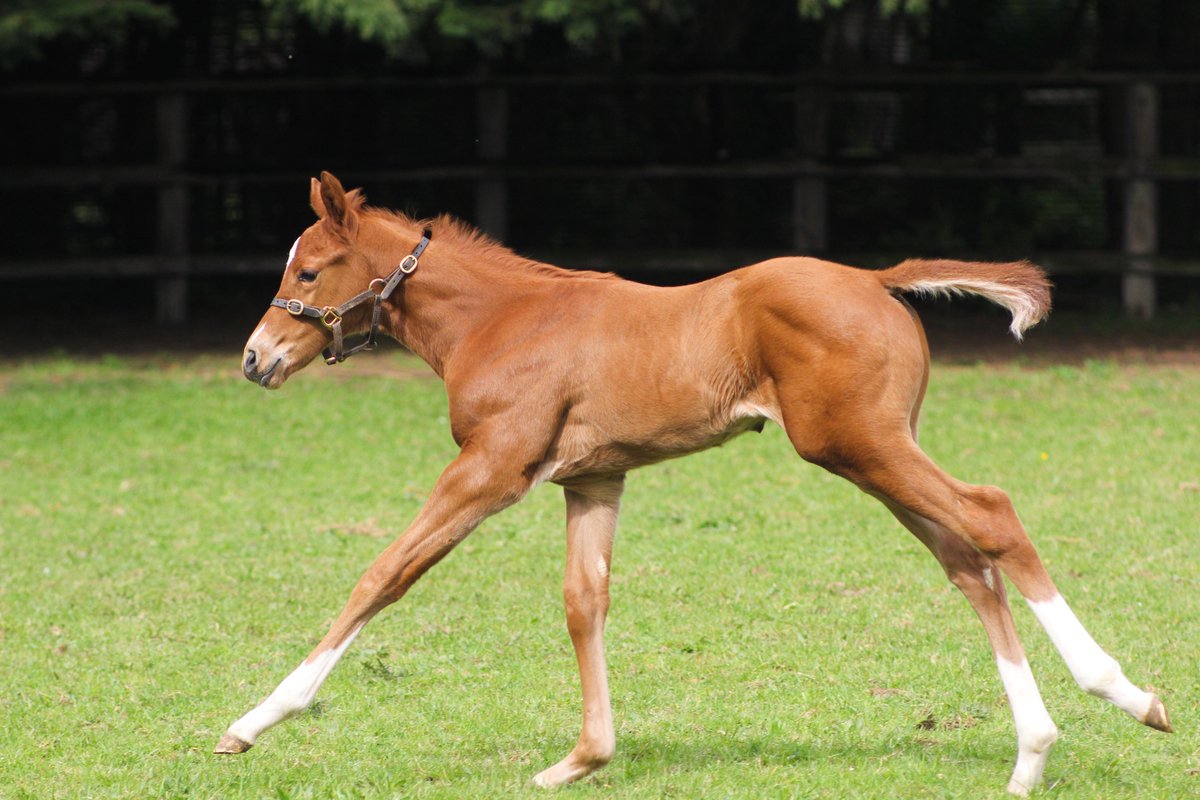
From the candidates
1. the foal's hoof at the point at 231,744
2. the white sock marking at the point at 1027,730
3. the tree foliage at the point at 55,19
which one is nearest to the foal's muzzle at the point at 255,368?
the foal's hoof at the point at 231,744

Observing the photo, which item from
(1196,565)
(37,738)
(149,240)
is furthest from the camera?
(149,240)

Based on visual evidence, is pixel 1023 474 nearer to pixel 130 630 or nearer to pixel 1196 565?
pixel 1196 565

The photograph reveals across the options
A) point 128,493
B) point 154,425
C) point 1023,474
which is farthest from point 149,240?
point 1023,474

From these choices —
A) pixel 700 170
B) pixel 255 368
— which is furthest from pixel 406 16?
pixel 255 368

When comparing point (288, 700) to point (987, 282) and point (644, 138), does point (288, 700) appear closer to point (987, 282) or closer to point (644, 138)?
point (987, 282)

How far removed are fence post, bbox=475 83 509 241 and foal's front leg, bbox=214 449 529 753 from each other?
10.2 meters

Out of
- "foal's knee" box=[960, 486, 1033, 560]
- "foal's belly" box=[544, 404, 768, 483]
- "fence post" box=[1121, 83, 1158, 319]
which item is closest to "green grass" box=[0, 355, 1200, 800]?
"foal's knee" box=[960, 486, 1033, 560]

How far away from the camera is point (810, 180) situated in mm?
14625

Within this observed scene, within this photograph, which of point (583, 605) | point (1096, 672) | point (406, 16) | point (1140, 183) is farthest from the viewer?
point (1140, 183)

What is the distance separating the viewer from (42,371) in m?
13.2

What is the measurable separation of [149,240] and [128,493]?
9427 millimetres

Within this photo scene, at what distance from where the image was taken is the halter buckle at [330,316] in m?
4.95

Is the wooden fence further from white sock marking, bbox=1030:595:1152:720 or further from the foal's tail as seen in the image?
white sock marking, bbox=1030:595:1152:720

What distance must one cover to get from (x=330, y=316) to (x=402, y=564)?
3.21 feet
